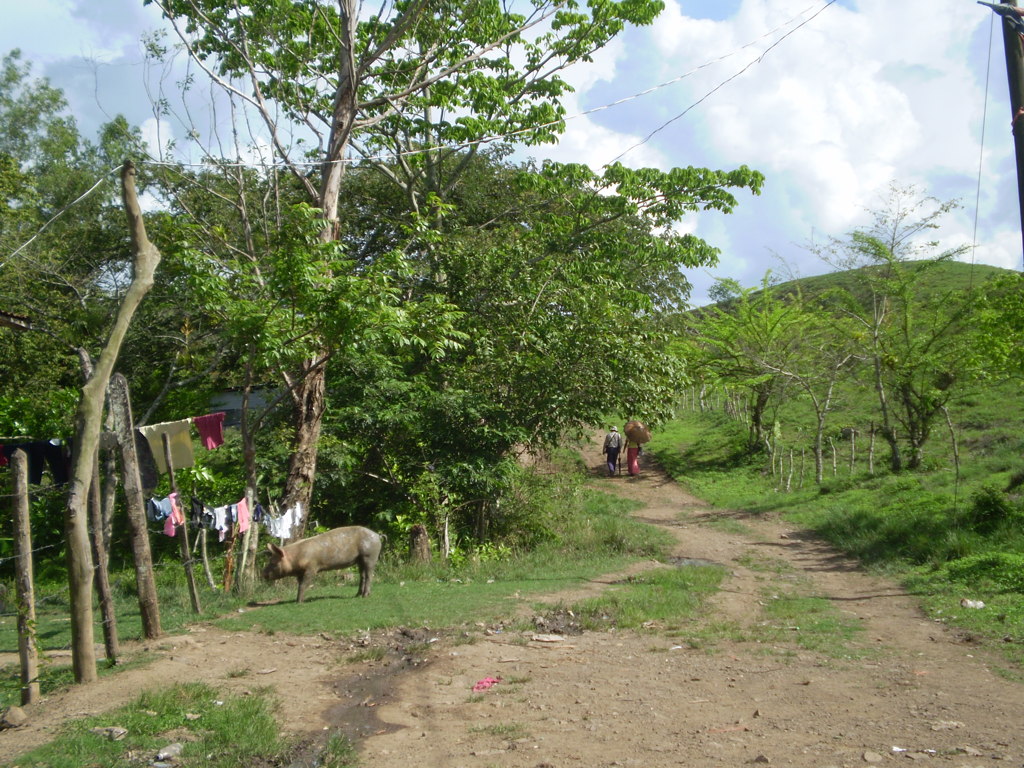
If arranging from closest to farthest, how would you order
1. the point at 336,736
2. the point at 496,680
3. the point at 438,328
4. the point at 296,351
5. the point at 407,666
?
the point at 336,736, the point at 496,680, the point at 407,666, the point at 296,351, the point at 438,328

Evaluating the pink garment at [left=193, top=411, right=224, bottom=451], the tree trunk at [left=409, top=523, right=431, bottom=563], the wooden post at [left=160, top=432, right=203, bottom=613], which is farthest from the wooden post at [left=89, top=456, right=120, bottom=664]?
the tree trunk at [left=409, top=523, right=431, bottom=563]

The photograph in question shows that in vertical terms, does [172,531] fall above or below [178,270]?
below

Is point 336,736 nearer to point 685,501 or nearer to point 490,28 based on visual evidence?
point 490,28

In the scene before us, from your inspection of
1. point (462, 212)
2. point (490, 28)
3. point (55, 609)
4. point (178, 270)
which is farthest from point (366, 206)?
point (55, 609)

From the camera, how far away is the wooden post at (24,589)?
6762 millimetres

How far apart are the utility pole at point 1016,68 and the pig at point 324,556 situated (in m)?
8.31

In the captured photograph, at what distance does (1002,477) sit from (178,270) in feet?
50.3

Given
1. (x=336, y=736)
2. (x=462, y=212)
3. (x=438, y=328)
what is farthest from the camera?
(x=462, y=212)

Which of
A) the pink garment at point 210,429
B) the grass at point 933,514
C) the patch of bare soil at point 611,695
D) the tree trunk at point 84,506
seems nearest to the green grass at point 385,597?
the tree trunk at point 84,506

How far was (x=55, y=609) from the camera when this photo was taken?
40.7 feet

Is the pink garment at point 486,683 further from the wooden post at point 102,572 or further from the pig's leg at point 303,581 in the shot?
the pig's leg at point 303,581

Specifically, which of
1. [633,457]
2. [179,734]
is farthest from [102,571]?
[633,457]

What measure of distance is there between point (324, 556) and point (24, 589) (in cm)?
456

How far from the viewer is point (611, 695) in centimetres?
698
